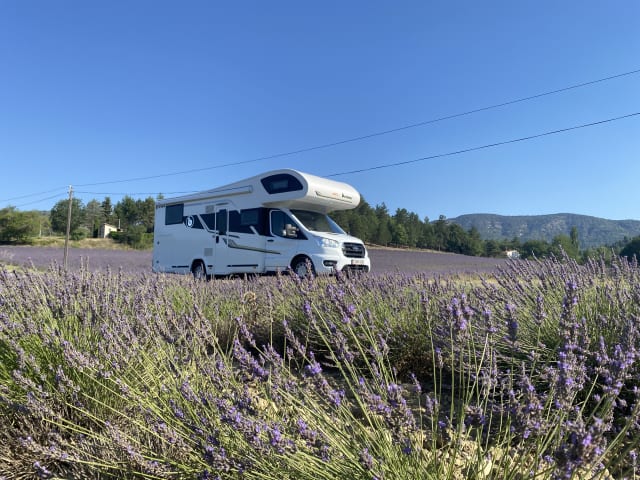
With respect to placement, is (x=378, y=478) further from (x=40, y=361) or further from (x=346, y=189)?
(x=346, y=189)

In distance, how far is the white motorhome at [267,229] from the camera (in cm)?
969

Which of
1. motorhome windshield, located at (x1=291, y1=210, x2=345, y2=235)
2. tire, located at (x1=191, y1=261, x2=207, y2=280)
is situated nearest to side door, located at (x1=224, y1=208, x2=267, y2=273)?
motorhome windshield, located at (x1=291, y1=210, x2=345, y2=235)

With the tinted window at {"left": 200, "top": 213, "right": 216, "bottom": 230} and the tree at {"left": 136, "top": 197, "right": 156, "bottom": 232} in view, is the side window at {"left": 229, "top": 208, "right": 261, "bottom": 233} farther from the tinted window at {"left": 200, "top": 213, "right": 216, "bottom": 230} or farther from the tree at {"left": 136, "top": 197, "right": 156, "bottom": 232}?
the tree at {"left": 136, "top": 197, "right": 156, "bottom": 232}

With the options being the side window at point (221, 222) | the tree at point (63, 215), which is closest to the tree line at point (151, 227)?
the tree at point (63, 215)

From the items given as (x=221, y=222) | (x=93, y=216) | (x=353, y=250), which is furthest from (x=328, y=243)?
(x=93, y=216)

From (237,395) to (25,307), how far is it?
1.88 meters

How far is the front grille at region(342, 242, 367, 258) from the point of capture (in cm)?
965

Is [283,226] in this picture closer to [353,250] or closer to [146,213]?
[353,250]

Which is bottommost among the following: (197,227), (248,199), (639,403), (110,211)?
(639,403)

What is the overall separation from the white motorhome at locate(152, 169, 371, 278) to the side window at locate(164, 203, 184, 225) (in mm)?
58

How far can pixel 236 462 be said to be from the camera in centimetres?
126

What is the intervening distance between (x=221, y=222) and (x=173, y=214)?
107 inches

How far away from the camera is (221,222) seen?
1188cm

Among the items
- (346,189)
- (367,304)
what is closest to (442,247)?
(346,189)
